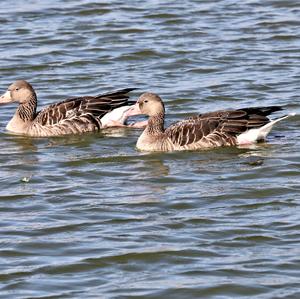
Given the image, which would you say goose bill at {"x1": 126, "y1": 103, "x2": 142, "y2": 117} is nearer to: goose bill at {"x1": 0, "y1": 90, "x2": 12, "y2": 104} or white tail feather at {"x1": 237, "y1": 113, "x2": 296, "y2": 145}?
white tail feather at {"x1": 237, "y1": 113, "x2": 296, "y2": 145}

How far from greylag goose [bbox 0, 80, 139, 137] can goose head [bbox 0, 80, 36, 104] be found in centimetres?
22

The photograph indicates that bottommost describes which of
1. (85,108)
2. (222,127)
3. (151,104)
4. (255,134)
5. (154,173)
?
(154,173)

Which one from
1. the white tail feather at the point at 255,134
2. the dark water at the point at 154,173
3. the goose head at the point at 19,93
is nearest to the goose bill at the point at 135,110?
the dark water at the point at 154,173

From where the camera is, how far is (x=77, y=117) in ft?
55.6

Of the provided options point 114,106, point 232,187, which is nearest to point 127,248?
point 232,187

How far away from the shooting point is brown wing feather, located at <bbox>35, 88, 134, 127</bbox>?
667 inches

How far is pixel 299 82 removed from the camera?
18531 mm

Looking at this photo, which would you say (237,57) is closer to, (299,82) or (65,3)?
(299,82)

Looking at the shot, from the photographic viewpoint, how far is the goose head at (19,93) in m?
17.2

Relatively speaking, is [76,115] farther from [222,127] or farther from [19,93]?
[222,127]

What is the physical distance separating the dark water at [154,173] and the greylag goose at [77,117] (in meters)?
0.26

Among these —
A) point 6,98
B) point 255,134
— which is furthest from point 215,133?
point 6,98

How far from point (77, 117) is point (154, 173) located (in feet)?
9.98

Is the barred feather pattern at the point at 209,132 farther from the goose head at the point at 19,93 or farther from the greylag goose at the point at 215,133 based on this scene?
the goose head at the point at 19,93
